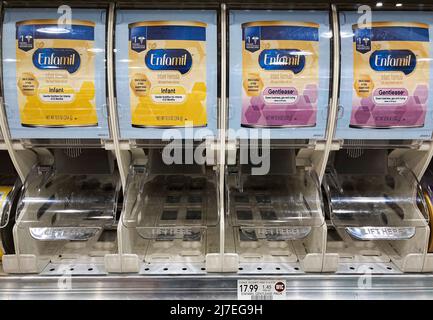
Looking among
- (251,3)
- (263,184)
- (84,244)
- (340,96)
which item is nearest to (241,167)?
(263,184)

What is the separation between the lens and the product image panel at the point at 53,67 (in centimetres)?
133

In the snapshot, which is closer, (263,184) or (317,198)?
(317,198)

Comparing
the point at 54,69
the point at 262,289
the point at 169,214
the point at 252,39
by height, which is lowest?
the point at 262,289

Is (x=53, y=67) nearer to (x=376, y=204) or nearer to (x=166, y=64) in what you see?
(x=166, y=64)

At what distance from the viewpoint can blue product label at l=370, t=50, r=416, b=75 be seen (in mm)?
1350

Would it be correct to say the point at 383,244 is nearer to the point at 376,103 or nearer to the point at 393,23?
the point at 376,103

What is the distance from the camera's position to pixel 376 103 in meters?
1.37

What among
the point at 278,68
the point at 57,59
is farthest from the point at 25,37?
the point at 278,68

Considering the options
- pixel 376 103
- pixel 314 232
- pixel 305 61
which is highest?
pixel 305 61

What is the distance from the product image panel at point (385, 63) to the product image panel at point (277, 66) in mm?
85

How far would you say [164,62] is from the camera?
135 centimetres

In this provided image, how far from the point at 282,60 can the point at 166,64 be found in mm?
423

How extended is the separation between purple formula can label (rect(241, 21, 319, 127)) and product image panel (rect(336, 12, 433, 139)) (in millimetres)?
123

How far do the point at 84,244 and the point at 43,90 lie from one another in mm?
682
